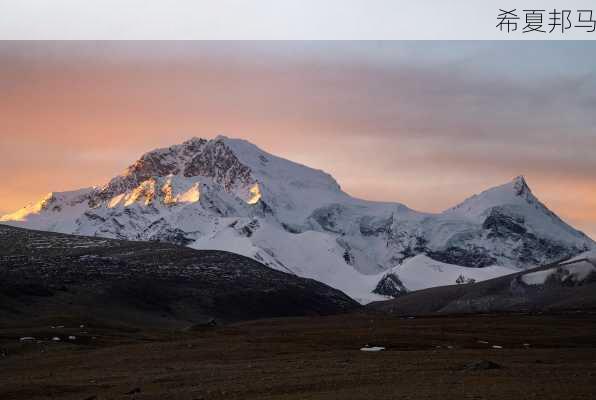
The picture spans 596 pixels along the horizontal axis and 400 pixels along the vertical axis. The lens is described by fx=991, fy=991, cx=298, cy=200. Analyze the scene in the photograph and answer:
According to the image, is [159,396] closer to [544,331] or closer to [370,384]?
[370,384]

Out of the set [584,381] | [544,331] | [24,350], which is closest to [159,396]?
[584,381]

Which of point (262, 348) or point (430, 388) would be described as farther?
point (262, 348)

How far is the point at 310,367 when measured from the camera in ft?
210

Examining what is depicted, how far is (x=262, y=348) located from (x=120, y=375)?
19.6 meters

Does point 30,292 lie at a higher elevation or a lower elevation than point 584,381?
higher

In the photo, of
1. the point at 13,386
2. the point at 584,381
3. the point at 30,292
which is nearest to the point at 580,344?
the point at 584,381

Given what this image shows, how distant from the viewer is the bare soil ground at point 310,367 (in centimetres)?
5112

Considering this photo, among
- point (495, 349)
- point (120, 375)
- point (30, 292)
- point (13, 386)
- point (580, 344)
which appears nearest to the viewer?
A: point (13, 386)

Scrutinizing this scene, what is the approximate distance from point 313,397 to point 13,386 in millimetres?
21766

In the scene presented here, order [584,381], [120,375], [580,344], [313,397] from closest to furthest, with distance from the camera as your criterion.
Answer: [313,397]
[584,381]
[120,375]
[580,344]

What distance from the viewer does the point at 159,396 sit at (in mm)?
52781

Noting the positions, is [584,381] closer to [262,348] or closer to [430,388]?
[430,388]

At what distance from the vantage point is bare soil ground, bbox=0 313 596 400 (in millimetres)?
51125

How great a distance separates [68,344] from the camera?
318ft
